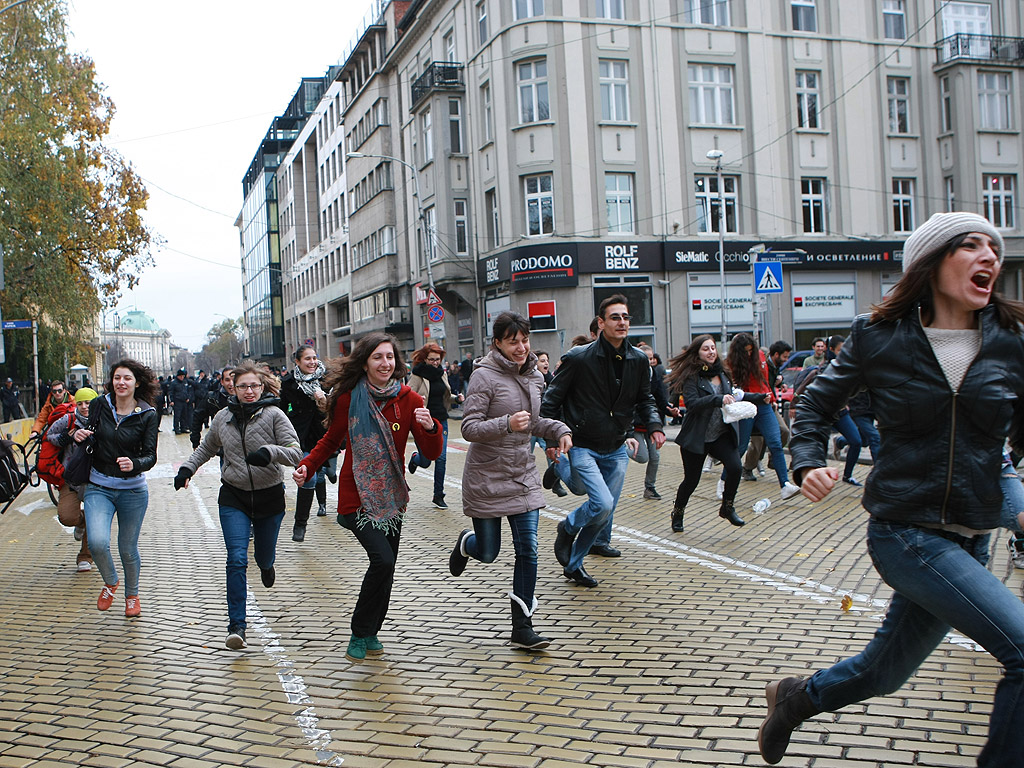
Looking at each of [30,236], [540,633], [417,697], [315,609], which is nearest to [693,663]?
[540,633]

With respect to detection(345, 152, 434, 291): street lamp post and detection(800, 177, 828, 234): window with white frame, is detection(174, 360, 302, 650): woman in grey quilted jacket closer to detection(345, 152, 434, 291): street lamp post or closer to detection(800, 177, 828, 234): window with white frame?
detection(345, 152, 434, 291): street lamp post

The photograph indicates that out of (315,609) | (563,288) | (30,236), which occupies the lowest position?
(315,609)

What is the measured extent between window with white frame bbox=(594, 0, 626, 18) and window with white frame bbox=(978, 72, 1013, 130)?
1286 cm

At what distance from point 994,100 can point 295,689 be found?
35.5 meters

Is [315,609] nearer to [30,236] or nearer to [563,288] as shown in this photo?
[563,288]

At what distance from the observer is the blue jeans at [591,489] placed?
21.3 feet

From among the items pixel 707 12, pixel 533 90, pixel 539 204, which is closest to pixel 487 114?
pixel 533 90

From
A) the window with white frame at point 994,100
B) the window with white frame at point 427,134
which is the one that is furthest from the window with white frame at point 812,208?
the window with white frame at point 427,134

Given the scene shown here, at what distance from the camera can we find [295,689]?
4.91 m

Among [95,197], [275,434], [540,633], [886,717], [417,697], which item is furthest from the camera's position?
[95,197]

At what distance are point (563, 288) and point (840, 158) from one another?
10.8 meters

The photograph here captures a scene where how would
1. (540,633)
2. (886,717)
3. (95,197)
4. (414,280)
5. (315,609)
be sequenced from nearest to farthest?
(886,717) < (540,633) < (315,609) < (95,197) < (414,280)

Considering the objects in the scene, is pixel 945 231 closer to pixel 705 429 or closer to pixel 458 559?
pixel 458 559

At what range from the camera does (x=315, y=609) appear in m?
6.65
